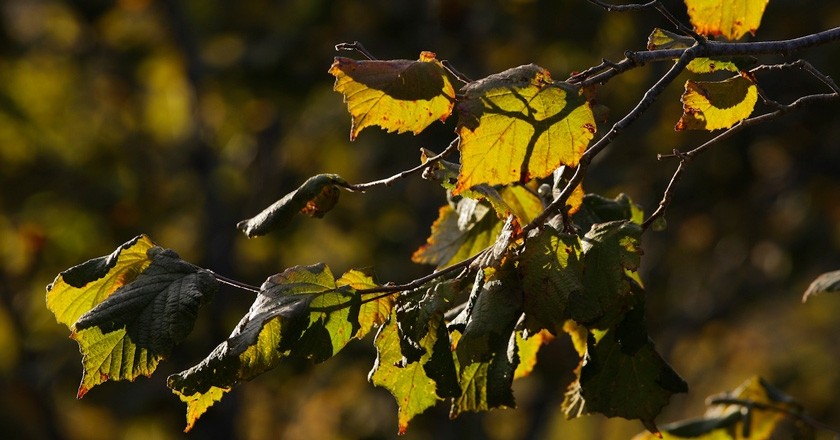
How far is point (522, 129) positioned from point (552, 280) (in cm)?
22

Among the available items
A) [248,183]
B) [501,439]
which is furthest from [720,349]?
[248,183]

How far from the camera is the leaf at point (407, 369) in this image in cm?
153

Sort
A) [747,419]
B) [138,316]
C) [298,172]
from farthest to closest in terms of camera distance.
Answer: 1. [298,172]
2. [747,419]
3. [138,316]

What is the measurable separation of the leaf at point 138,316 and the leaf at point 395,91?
337 millimetres

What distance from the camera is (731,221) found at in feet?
24.6

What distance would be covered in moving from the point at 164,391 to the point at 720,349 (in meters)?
5.06

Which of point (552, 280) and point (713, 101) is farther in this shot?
point (713, 101)

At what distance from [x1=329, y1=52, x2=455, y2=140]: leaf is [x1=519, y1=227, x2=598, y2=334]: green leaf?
9.2 inches

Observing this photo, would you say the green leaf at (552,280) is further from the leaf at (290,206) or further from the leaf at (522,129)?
the leaf at (290,206)

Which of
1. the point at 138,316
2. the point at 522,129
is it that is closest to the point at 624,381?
the point at 522,129

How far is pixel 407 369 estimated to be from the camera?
167cm

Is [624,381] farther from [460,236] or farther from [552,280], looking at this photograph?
[460,236]

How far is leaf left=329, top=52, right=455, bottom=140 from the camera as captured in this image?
140 centimetres

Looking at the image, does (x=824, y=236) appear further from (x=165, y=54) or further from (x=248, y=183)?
(x=165, y=54)
